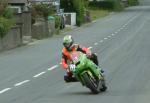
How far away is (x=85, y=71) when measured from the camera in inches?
604

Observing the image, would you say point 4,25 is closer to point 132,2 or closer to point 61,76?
point 61,76

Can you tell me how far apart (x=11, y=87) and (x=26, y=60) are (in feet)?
31.5

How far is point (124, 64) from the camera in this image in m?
24.3

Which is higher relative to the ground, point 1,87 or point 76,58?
point 76,58

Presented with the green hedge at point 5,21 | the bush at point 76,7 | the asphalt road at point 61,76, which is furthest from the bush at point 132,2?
the asphalt road at point 61,76

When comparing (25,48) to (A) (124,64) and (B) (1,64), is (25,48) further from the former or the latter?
(A) (124,64)

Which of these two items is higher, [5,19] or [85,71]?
[85,71]

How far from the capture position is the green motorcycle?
1530 centimetres

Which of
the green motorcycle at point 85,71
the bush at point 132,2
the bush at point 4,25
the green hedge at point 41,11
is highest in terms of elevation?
the green motorcycle at point 85,71

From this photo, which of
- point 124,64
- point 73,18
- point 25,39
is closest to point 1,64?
point 124,64

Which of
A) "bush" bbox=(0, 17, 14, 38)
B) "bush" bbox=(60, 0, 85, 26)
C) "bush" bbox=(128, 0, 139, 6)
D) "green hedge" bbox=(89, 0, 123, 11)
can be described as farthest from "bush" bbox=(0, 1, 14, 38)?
"bush" bbox=(128, 0, 139, 6)

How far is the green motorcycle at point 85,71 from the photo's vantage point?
→ 50.2 ft

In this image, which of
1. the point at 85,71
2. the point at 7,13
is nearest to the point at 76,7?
the point at 7,13

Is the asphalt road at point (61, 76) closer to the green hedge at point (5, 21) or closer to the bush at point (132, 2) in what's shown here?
the green hedge at point (5, 21)
